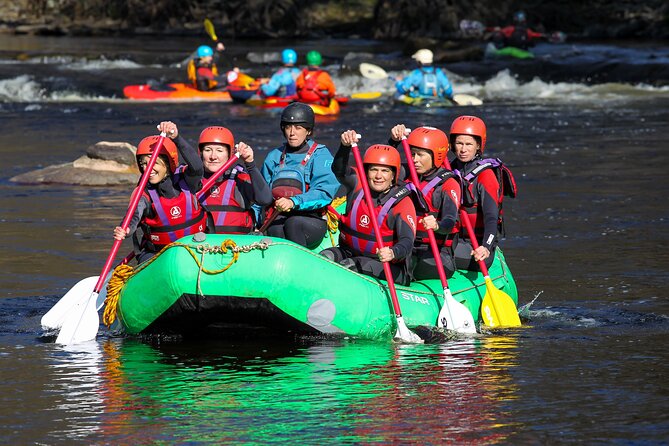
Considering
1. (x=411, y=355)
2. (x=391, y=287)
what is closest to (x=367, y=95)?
(x=391, y=287)

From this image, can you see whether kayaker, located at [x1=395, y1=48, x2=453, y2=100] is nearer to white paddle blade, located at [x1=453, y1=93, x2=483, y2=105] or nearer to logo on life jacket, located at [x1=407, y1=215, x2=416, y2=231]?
white paddle blade, located at [x1=453, y1=93, x2=483, y2=105]

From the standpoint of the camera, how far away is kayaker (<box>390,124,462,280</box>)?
316 inches

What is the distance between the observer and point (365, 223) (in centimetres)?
784

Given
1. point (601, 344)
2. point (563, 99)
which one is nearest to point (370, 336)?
point (601, 344)

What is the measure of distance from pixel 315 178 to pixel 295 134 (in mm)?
303

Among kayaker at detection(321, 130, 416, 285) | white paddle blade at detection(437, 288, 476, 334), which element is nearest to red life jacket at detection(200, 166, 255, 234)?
kayaker at detection(321, 130, 416, 285)

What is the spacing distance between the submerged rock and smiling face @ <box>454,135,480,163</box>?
6.92 metres

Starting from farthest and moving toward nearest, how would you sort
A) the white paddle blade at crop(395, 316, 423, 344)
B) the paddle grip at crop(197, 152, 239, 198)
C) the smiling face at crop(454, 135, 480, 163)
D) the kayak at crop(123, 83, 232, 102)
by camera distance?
the kayak at crop(123, 83, 232, 102) < the smiling face at crop(454, 135, 480, 163) < the paddle grip at crop(197, 152, 239, 198) < the white paddle blade at crop(395, 316, 423, 344)

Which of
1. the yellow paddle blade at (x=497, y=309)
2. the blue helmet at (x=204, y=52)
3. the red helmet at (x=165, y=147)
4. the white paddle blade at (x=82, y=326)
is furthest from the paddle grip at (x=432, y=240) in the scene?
the blue helmet at (x=204, y=52)

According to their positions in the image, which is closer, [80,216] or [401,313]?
[401,313]

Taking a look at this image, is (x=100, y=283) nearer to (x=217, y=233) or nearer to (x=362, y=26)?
(x=217, y=233)

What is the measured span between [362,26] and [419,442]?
119 ft

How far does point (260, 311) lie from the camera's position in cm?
730

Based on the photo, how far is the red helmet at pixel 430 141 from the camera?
814 cm
